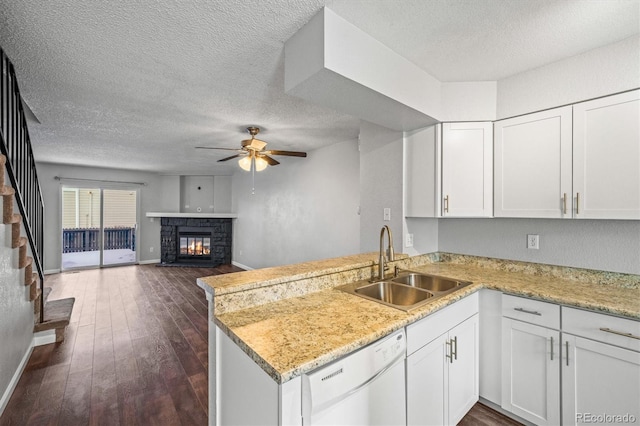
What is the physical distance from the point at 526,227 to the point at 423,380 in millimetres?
1579

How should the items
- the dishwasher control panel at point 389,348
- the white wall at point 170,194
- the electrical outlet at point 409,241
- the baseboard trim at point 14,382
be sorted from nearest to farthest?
1. the dishwasher control panel at point 389,348
2. the baseboard trim at point 14,382
3. the electrical outlet at point 409,241
4. the white wall at point 170,194

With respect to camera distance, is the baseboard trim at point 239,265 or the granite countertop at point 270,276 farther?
the baseboard trim at point 239,265

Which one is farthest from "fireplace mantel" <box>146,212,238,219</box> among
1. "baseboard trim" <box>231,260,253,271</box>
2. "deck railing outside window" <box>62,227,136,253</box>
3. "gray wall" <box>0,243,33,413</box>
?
"gray wall" <box>0,243,33,413</box>

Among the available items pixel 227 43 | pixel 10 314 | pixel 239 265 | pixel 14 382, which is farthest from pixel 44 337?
pixel 239 265

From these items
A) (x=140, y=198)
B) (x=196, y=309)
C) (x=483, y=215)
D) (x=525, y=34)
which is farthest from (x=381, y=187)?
(x=140, y=198)

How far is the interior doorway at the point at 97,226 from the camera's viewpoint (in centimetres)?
656

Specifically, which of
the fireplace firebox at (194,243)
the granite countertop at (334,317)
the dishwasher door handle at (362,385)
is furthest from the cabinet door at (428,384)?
the fireplace firebox at (194,243)

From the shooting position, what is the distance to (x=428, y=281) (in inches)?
85.4

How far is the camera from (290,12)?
4.94 feet

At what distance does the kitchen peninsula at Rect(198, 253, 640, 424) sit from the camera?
103 centimetres

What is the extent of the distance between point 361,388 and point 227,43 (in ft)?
6.58

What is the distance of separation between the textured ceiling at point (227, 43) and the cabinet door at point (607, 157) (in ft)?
1.39

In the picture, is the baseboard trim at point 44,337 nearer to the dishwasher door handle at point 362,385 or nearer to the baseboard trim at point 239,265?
the dishwasher door handle at point 362,385

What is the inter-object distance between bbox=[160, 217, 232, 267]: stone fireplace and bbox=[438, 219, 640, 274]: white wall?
5.76 m
